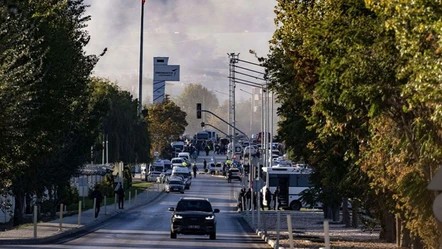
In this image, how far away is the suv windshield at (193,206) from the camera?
44062 millimetres

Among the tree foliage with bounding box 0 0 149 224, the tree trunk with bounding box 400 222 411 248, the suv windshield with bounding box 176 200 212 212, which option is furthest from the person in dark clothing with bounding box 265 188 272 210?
the tree trunk with bounding box 400 222 411 248

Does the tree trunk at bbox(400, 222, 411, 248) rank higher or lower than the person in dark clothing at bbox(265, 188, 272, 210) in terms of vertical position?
lower

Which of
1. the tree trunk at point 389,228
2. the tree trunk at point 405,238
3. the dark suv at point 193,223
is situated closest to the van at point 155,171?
the dark suv at point 193,223

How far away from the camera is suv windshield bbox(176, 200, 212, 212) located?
44.1m

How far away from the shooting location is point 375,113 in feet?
79.1

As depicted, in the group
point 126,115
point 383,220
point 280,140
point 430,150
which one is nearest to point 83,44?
point 280,140

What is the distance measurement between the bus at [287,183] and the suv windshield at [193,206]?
1457 inches

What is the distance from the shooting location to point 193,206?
4453 cm

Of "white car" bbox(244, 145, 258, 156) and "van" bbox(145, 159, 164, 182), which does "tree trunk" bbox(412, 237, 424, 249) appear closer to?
"white car" bbox(244, 145, 258, 156)

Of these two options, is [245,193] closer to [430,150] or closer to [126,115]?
[126,115]

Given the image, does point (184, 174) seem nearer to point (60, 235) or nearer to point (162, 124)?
point (60, 235)

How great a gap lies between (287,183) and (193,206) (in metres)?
39.9

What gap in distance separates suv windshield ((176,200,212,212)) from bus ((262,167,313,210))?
37007 mm

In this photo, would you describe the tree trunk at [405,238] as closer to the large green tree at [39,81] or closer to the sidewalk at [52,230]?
the sidewalk at [52,230]
